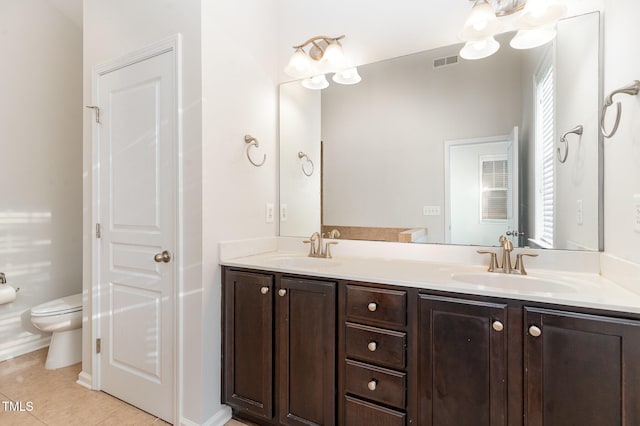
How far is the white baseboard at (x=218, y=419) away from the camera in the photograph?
1.64 meters

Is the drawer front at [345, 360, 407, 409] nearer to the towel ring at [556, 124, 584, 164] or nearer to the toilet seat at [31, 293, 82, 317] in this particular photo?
the towel ring at [556, 124, 584, 164]

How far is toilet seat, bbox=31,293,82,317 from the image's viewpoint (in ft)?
7.17

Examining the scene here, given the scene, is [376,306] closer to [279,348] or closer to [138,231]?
[279,348]

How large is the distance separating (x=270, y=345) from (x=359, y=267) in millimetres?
586

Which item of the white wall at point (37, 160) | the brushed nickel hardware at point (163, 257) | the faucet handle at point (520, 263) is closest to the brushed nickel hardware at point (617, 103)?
the faucet handle at point (520, 263)

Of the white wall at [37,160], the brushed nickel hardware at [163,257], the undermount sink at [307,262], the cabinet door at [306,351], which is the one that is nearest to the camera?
the cabinet door at [306,351]

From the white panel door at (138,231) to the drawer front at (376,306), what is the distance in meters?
0.99

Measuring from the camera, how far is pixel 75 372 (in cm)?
226

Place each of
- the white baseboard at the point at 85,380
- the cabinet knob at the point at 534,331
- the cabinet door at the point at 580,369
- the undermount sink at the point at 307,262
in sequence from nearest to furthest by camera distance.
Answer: the cabinet door at the point at 580,369 < the cabinet knob at the point at 534,331 < the undermount sink at the point at 307,262 < the white baseboard at the point at 85,380

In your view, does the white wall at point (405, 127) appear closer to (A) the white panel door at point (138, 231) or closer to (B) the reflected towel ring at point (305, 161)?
(B) the reflected towel ring at point (305, 161)

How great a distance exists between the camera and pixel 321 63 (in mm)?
1966

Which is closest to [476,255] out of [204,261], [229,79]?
[204,261]

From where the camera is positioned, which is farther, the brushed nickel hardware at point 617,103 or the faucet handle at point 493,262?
the faucet handle at point 493,262

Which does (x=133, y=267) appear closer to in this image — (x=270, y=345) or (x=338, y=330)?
(x=270, y=345)
